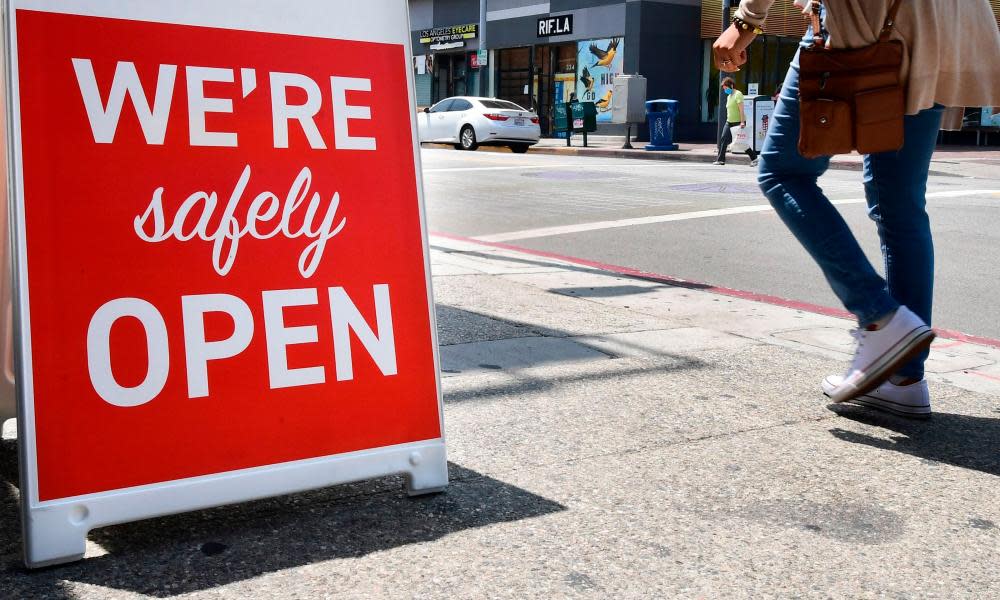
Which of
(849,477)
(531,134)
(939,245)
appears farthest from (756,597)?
(531,134)

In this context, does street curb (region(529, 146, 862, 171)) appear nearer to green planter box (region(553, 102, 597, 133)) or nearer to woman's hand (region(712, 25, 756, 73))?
green planter box (region(553, 102, 597, 133))

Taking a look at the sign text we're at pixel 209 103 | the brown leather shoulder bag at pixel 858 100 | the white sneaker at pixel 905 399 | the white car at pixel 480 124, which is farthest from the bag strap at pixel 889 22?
the white car at pixel 480 124

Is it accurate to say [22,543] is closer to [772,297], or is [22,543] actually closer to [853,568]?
[853,568]

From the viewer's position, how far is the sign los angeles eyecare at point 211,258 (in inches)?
90.2

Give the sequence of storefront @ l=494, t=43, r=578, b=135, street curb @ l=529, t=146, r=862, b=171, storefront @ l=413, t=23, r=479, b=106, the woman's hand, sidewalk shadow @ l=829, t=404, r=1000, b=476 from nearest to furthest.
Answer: sidewalk shadow @ l=829, t=404, r=1000, b=476 < the woman's hand < street curb @ l=529, t=146, r=862, b=171 < storefront @ l=494, t=43, r=578, b=135 < storefront @ l=413, t=23, r=479, b=106

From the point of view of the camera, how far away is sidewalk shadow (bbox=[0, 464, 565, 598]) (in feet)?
7.23

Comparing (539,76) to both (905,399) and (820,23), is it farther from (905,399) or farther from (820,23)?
(905,399)

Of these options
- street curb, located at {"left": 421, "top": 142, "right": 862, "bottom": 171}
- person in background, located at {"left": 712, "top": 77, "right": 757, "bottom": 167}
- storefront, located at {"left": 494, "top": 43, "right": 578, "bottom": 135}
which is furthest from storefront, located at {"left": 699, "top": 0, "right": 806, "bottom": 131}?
person in background, located at {"left": 712, "top": 77, "right": 757, "bottom": 167}

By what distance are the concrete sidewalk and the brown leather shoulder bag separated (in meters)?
0.90

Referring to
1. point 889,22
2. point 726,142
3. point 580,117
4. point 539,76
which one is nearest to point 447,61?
point 539,76

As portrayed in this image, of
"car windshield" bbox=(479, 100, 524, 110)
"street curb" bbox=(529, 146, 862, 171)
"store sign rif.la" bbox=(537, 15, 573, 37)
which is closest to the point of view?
"street curb" bbox=(529, 146, 862, 171)

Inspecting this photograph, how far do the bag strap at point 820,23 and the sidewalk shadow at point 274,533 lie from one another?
5.54 ft

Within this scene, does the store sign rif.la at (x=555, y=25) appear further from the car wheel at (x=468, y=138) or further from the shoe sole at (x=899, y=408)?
the shoe sole at (x=899, y=408)

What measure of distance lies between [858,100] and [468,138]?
2474 cm
